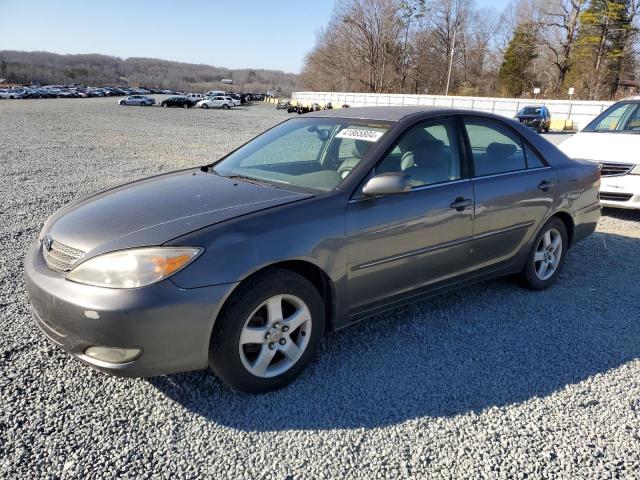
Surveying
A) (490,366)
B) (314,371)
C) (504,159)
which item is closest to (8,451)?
(314,371)

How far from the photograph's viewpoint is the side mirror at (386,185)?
2953 mm

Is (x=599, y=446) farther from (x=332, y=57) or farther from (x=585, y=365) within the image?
(x=332, y=57)

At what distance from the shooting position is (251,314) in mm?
2598

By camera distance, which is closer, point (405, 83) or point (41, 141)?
point (41, 141)

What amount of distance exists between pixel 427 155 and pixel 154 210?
1.88 m

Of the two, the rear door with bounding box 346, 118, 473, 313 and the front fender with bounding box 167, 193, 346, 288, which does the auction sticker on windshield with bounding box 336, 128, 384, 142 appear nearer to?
the rear door with bounding box 346, 118, 473, 313

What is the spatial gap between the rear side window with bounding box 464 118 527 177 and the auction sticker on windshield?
0.82 metres

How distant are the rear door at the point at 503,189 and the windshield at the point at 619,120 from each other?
4.44m

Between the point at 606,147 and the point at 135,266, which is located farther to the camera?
the point at 606,147

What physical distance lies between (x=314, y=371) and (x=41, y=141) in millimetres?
15106

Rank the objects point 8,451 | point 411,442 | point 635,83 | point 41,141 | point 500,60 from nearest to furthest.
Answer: point 8,451
point 411,442
point 41,141
point 635,83
point 500,60

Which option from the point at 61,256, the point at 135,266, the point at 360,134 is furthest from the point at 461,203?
the point at 61,256

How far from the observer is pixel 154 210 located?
9.38 ft

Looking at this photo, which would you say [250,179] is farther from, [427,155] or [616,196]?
[616,196]
